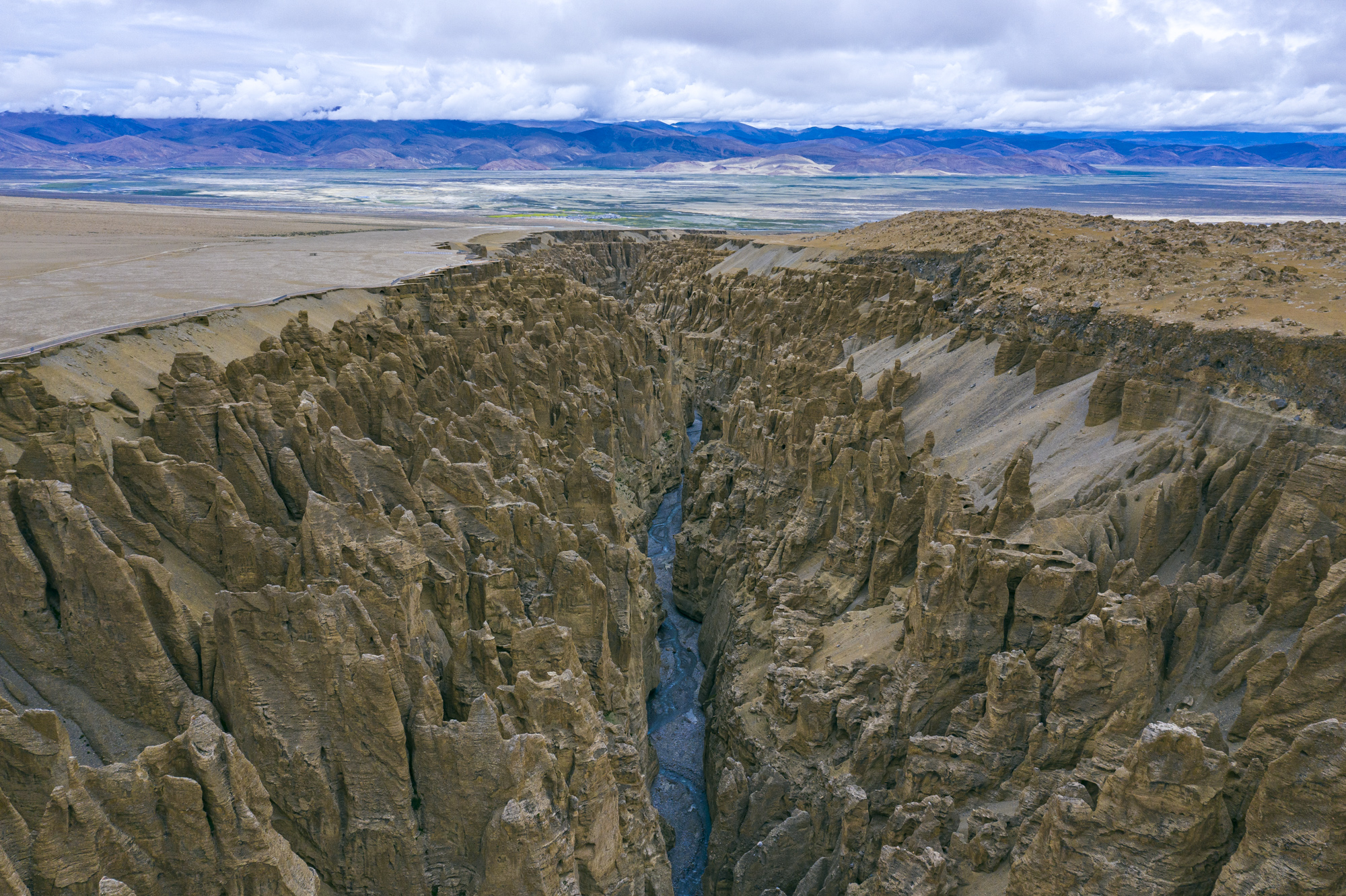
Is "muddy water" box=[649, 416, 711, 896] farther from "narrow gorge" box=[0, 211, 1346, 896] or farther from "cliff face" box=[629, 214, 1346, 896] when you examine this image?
"cliff face" box=[629, 214, 1346, 896]

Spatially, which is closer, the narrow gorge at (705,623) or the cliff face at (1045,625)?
the narrow gorge at (705,623)

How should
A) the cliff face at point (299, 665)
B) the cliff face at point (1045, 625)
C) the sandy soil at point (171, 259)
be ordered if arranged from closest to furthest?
the cliff face at point (299, 665) < the cliff face at point (1045, 625) < the sandy soil at point (171, 259)

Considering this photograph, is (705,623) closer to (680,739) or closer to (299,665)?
(680,739)

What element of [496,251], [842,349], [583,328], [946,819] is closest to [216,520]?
[946,819]

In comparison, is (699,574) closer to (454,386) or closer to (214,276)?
(454,386)

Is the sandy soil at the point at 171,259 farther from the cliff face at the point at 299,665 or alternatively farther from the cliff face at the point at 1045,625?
the cliff face at the point at 1045,625

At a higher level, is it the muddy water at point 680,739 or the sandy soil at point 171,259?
the sandy soil at point 171,259

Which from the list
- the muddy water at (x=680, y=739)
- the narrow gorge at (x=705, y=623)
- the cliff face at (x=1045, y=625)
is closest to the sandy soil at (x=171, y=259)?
the narrow gorge at (x=705, y=623)
